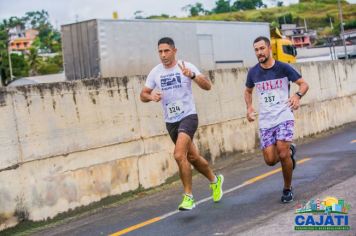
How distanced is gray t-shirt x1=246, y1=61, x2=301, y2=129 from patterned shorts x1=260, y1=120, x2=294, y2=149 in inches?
1.9

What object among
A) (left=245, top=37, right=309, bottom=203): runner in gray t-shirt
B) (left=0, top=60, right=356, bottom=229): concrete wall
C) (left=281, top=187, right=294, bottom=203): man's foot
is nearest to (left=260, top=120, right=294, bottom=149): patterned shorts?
(left=245, top=37, right=309, bottom=203): runner in gray t-shirt

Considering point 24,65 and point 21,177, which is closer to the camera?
point 21,177

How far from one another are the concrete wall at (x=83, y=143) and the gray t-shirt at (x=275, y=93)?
2.75 meters

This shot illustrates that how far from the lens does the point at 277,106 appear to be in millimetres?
7613

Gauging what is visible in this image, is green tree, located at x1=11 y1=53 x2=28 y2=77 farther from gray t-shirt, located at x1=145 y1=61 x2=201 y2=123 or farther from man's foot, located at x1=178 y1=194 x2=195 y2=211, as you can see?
man's foot, located at x1=178 y1=194 x2=195 y2=211

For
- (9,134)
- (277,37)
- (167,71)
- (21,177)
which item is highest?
(277,37)

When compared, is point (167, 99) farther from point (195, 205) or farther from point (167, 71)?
point (195, 205)

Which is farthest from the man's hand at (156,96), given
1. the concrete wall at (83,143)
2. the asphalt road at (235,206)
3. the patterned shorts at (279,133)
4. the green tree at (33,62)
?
the green tree at (33,62)

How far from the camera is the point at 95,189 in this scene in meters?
9.12

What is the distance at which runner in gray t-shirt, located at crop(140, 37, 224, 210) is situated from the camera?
7586mm

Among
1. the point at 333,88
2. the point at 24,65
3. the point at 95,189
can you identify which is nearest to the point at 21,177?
the point at 95,189

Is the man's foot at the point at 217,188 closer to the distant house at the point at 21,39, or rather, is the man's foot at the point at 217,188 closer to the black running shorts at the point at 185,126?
the black running shorts at the point at 185,126

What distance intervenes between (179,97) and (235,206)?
4.93ft

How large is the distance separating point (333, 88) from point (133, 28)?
281 inches
